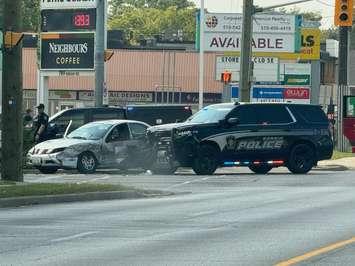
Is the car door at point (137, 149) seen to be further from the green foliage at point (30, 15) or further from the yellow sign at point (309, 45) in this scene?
the green foliage at point (30, 15)

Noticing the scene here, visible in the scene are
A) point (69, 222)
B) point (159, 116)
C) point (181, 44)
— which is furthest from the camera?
point (181, 44)

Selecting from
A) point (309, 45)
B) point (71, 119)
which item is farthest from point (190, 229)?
→ point (309, 45)

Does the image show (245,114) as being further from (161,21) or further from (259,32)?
(161,21)

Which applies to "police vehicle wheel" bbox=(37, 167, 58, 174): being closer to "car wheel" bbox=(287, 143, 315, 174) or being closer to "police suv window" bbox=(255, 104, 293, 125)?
"police suv window" bbox=(255, 104, 293, 125)

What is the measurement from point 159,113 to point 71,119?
159 inches

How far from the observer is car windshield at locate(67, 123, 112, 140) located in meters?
28.4

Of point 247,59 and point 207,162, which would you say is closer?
point 207,162

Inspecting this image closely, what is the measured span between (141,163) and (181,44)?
183 feet

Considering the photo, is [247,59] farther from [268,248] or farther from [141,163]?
[268,248]

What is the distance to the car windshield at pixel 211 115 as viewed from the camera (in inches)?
1093

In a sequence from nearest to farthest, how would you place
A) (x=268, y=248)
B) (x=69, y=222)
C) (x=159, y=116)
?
1. (x=268, y=248)
2. (x=69, y=222)
3. (x=159, y=116)

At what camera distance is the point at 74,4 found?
121 ft

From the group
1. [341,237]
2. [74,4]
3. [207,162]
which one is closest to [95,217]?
[341,237]

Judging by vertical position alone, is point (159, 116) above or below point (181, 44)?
below
